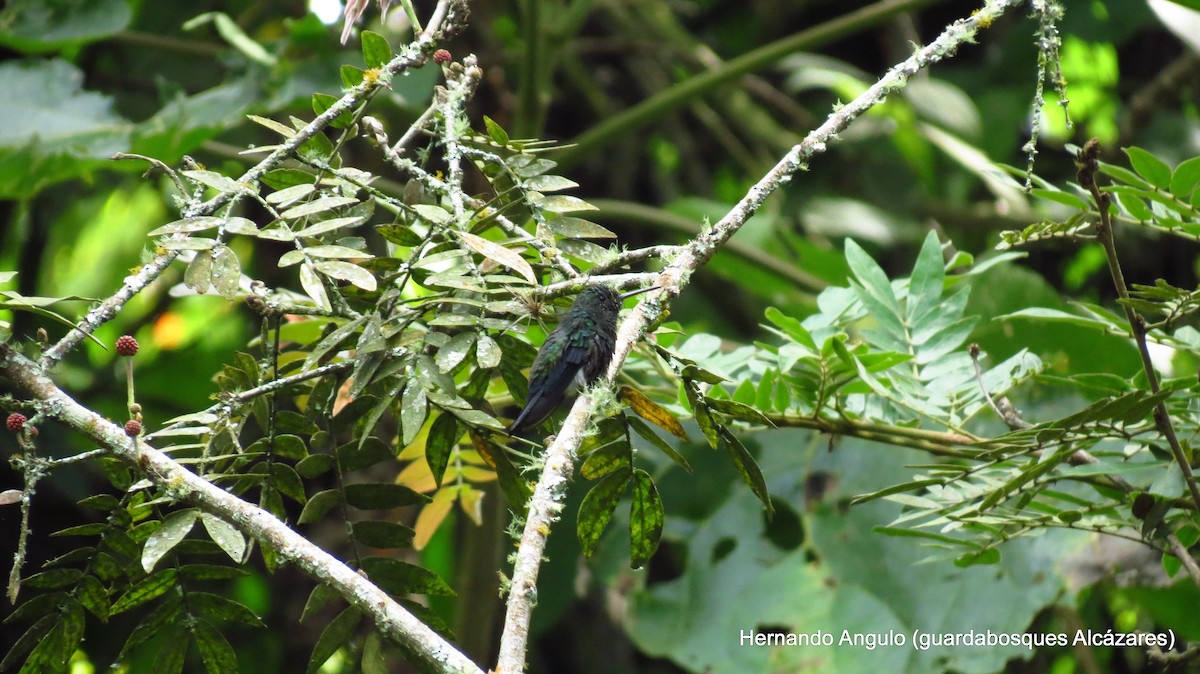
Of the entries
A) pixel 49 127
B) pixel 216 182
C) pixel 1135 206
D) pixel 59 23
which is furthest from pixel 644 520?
pixel 59 23

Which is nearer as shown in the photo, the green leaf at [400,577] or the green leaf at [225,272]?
the green leaf at [225,272]

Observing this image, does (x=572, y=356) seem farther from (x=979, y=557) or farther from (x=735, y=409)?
(x=979, y=557)

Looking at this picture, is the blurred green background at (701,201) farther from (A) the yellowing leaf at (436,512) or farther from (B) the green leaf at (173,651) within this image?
(B) the green leaf at (173,651)

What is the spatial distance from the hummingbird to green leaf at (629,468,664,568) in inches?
6.7

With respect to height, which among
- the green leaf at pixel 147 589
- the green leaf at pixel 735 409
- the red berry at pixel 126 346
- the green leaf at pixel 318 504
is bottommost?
the green leaf at pixel 147 589

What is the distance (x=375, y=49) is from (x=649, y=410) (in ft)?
1.81

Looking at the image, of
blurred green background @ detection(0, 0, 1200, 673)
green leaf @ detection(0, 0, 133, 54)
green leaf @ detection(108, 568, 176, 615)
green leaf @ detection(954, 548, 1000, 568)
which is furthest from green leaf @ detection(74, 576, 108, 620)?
green leaf @ detection(0, 0, 133, 54)

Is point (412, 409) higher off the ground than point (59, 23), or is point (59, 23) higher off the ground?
point (59, 23)

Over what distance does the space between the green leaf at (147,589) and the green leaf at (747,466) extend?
631 millimetres

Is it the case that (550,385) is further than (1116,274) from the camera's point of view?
Yes

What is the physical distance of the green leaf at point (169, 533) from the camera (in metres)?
0.95

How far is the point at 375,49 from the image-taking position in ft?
3.96

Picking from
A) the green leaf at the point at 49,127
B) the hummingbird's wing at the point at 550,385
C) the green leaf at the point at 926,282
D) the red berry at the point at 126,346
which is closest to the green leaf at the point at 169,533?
the red berry at the point at 126,346

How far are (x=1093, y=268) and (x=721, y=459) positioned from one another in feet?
6.77
